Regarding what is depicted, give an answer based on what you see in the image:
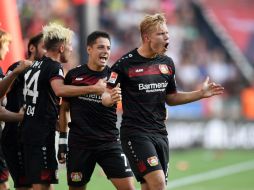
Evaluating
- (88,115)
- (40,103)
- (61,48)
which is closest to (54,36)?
(61,48)

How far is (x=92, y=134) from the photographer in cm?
955

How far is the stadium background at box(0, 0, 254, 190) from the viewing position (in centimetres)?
1750

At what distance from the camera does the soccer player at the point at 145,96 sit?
31.1ft

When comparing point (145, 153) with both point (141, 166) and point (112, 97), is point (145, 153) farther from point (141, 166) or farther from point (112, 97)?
point (112, 97)

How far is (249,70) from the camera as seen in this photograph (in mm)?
26906

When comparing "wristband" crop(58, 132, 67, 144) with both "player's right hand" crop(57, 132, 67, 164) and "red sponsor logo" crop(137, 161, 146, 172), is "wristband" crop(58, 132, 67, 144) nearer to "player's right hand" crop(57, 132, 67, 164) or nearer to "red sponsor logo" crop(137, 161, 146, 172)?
"player's right hand" crop(57, 132, 67, 164)

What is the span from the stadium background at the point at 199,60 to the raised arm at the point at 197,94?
18.3ft

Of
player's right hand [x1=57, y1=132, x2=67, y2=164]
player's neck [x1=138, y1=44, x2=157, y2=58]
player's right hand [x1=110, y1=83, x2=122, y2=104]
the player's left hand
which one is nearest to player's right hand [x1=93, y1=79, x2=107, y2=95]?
player's right hand [x1=110, y1=83, x2=122, y2=104]

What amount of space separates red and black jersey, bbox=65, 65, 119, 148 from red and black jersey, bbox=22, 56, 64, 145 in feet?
0.84

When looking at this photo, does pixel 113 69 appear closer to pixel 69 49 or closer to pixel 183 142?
pixel 69 49

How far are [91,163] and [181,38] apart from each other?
16269 mm

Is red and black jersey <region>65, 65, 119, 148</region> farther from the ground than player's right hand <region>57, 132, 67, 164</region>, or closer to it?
farther from the ground

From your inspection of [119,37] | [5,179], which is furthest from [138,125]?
[119,37]

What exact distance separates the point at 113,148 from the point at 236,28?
60.7ft
